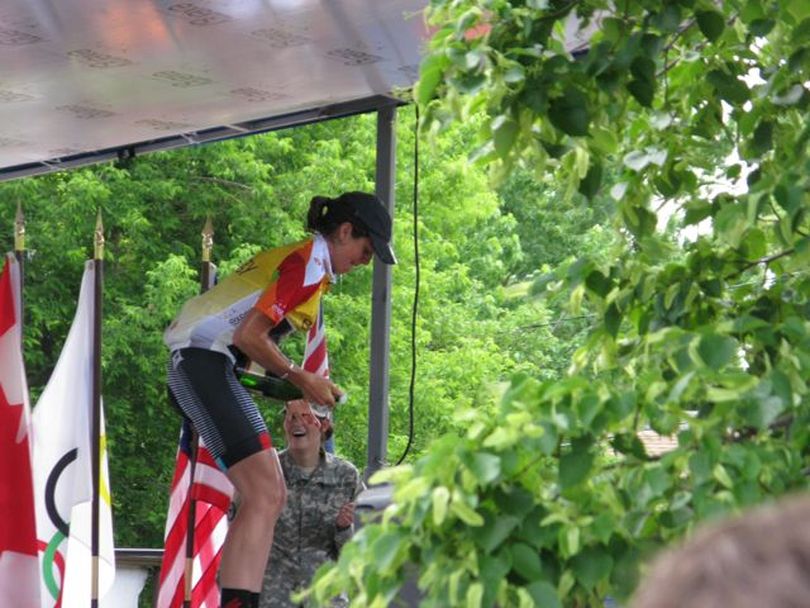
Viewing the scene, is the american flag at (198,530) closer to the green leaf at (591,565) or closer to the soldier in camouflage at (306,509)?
the soldier in camouflage at (306,509)

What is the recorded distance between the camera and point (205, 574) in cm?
696

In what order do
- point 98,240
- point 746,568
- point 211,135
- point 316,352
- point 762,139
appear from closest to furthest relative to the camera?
point 746,568, point 762,139, point 211,135, point 316,352, point 98,240

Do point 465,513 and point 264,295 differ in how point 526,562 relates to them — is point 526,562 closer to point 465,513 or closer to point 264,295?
point 465,513

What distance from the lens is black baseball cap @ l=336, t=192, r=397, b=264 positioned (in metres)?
5.09

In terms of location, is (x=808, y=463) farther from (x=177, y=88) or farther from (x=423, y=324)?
(x=423, y=324)

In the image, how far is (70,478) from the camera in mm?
7008

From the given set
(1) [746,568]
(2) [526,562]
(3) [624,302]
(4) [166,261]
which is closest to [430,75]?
(3) [624,302]

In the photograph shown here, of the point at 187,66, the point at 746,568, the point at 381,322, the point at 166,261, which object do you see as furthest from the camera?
the point at 166,261

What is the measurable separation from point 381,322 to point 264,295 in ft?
2.82

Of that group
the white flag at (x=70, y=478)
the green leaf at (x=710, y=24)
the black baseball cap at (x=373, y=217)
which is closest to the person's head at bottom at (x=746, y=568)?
the green leaf at (x=710, y=24)

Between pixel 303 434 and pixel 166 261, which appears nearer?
pixel 303 434

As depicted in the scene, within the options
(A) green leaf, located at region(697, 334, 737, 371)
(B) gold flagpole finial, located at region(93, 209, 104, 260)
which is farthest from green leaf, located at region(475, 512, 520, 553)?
(B) gold flagpole finial, located at region(93, 209, 104, 260)

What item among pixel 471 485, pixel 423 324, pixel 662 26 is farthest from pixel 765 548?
pixel 423 324

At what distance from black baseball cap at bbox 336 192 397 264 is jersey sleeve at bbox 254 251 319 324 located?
0.93 feet
